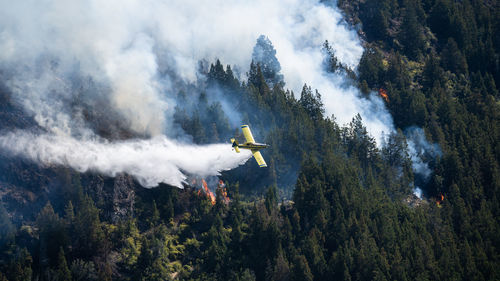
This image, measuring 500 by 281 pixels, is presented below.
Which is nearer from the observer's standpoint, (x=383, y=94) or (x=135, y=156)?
(x=135, y=156)

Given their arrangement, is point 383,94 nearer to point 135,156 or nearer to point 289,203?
point 289,203

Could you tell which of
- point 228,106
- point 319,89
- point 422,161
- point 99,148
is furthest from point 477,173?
point 99,148

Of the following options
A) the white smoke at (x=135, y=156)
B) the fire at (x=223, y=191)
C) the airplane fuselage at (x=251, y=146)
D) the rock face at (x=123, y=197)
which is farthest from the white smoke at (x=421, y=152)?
the rock face at (x=123, y=197)

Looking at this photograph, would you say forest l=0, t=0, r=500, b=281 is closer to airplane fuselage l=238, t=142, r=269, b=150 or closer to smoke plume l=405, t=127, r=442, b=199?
smoke plume l=405, t=127, r=442, b=199

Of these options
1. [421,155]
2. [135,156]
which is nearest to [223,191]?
[135,156]

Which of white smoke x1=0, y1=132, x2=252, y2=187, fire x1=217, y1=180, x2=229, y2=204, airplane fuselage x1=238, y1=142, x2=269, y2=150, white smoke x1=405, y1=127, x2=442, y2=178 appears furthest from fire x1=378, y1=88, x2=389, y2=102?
airplane fuselage x1=238, y1=142, x2=269, y2=150

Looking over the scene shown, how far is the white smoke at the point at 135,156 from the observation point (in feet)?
323

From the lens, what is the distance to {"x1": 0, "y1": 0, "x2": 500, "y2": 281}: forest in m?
94.8

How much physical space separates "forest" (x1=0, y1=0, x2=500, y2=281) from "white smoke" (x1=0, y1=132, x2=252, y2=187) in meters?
1.38

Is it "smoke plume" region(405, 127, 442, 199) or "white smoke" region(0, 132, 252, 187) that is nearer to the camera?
"white smoke" region(0, 132, 252, 187)

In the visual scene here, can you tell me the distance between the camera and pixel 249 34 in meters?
137

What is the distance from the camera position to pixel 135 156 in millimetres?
102000

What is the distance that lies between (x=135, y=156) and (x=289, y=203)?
21947 mm

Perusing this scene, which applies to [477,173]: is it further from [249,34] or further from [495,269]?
[249,34]
